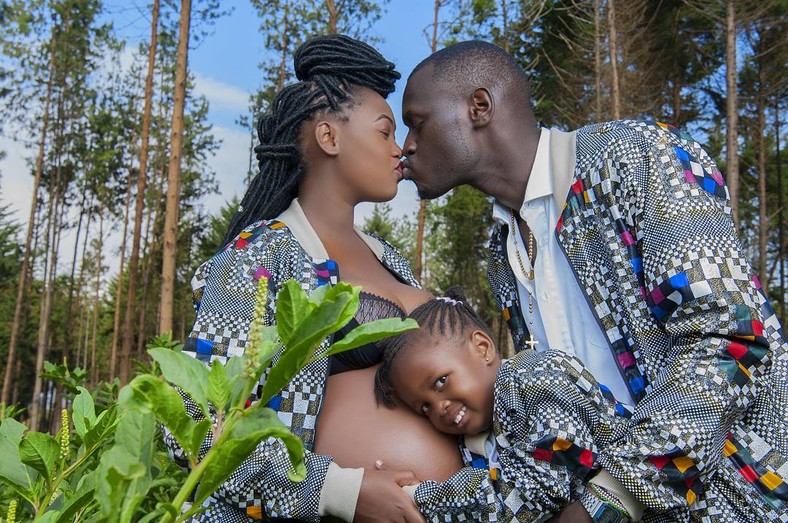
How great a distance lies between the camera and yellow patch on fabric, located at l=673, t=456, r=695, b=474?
1.88 metres

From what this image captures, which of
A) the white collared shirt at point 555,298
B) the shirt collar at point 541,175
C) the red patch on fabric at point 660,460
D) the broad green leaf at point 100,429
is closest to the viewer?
the broad green leaf at point 100,429

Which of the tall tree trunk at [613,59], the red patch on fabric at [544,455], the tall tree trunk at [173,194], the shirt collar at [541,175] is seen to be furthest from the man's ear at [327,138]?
the tall tree trunk at [613,59]

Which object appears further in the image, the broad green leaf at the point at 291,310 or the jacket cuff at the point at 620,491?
the jacket cuff at the point at 620,491

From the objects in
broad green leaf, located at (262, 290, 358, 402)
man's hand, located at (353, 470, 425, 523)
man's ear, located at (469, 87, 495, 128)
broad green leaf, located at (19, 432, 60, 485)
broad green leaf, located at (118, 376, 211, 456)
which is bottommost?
man's hand, located at (353, 470, 425, 523)

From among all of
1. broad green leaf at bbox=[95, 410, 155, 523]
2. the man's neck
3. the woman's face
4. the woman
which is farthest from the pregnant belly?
broad green leaf at bbox=[95, 410, 155, 523]

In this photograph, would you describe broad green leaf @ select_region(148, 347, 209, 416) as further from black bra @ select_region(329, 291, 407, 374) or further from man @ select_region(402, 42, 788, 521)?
black bra @ select_region(329, 291, 407, 374)

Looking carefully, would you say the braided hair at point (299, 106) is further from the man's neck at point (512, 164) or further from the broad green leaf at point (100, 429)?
the broad green leaf at point (100, 429)

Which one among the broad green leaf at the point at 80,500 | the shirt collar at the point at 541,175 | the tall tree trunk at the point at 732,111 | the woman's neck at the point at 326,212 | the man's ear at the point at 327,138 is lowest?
the broad green leaf at the point at 80,500

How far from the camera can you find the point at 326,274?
251 cm

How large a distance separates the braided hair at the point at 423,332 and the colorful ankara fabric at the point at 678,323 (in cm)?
41

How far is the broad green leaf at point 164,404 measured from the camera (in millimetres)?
694

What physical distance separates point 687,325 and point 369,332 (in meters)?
1.50

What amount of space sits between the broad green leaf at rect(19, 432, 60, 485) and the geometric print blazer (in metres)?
0.96

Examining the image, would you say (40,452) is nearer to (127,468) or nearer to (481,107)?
(127,468)
